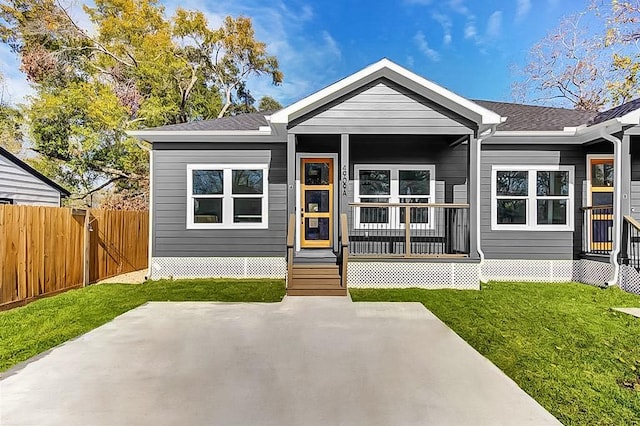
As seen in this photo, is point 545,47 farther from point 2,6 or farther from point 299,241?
point 2,6

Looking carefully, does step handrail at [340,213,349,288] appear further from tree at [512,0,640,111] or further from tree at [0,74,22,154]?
tree at [0,74,22,154]

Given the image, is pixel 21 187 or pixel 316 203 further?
pixel 21 187

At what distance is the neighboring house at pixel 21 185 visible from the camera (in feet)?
33.8

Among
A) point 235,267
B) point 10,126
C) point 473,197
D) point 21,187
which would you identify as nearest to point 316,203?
point 235,267

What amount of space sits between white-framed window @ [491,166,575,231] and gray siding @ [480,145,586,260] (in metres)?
0.12

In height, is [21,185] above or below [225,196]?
above

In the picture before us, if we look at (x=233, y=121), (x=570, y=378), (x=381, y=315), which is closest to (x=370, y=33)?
(x=233, y=121)

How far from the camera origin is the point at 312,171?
9.59m

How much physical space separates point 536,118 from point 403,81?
15.7 feet

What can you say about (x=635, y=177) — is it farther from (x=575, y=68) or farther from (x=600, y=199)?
(x=575, y=68)

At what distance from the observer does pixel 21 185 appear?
10.9m

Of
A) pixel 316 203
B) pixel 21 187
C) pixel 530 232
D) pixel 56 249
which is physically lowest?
pixel 56 249

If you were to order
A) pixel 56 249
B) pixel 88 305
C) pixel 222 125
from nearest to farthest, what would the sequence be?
pixel 88 305 → pixel 56 249 → pixel 222 125

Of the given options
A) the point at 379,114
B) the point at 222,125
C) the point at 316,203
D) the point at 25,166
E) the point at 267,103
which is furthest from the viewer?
the point at 267,103
